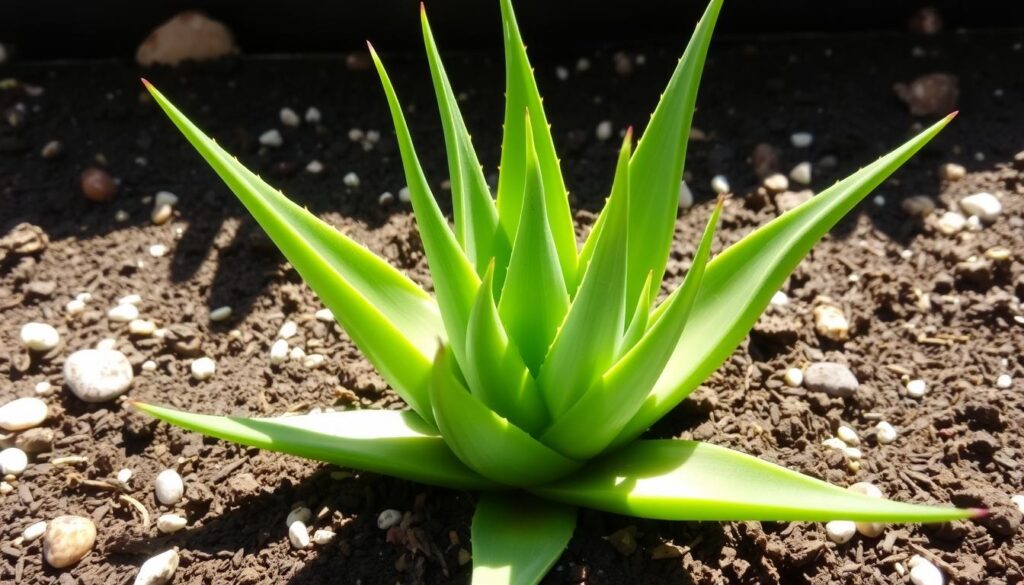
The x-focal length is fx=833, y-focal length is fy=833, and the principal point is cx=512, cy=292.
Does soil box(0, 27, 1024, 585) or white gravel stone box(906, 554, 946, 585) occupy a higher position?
soil box(0, 27, 1024, 585)

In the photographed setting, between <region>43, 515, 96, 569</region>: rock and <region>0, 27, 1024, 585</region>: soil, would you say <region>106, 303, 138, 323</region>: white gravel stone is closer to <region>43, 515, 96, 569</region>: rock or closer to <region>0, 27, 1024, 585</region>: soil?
<region>0, 27, 1024, 585</region>: soil

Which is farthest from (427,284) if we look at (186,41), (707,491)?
(186,41)

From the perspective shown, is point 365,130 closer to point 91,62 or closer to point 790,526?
point 91,62

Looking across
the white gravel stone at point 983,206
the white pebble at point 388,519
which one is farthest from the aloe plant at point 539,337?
the white gravel stone at point 983,206

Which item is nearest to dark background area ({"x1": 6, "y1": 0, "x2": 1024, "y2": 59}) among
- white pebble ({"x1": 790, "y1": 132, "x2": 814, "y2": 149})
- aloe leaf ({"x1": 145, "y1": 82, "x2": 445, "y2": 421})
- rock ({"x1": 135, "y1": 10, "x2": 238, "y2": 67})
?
rock ({"x1": 135, "y1": 10, "x2": 238, "y2": 67})

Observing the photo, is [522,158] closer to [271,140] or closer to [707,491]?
[707,491]

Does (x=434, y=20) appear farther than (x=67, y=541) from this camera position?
Yes

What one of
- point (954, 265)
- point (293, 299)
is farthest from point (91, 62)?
point (954, 265)
